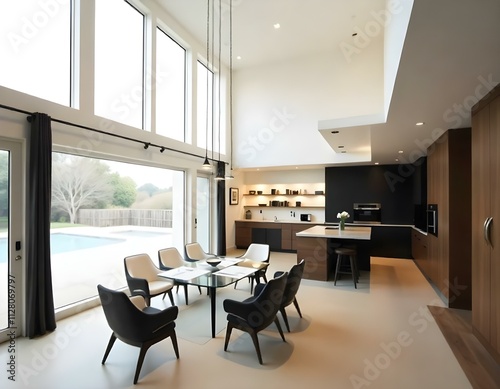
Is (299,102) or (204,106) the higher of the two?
(299,102)

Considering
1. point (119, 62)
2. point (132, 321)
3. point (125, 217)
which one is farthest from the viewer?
point (125, 217)

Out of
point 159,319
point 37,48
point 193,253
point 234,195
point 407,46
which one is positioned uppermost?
point 37,48

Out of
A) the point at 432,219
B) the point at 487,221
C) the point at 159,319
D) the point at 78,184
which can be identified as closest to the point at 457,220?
the point at 432,219

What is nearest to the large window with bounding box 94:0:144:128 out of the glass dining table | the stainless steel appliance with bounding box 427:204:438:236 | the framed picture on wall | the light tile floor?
the glass dining table

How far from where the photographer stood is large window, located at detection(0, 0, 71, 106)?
324 centimetres

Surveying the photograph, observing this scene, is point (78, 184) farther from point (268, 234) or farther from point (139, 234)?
point (268, 234)

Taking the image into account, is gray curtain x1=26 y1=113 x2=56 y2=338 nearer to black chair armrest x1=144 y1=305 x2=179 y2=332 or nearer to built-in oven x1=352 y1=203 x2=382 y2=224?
black chair armrest x1=144 y1=305 x2=179 y2=332

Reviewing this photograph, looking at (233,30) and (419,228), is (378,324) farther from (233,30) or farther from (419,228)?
(233,30)

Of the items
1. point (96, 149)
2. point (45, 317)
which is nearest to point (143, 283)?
point (45, 317)

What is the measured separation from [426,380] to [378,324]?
106 centimetres

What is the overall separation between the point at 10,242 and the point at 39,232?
1.07 feet

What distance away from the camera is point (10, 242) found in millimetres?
3143

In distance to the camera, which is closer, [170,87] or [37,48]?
[37,48]

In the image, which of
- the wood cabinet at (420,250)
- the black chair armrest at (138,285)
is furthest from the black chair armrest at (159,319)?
the wood cabinet at (420,250)
